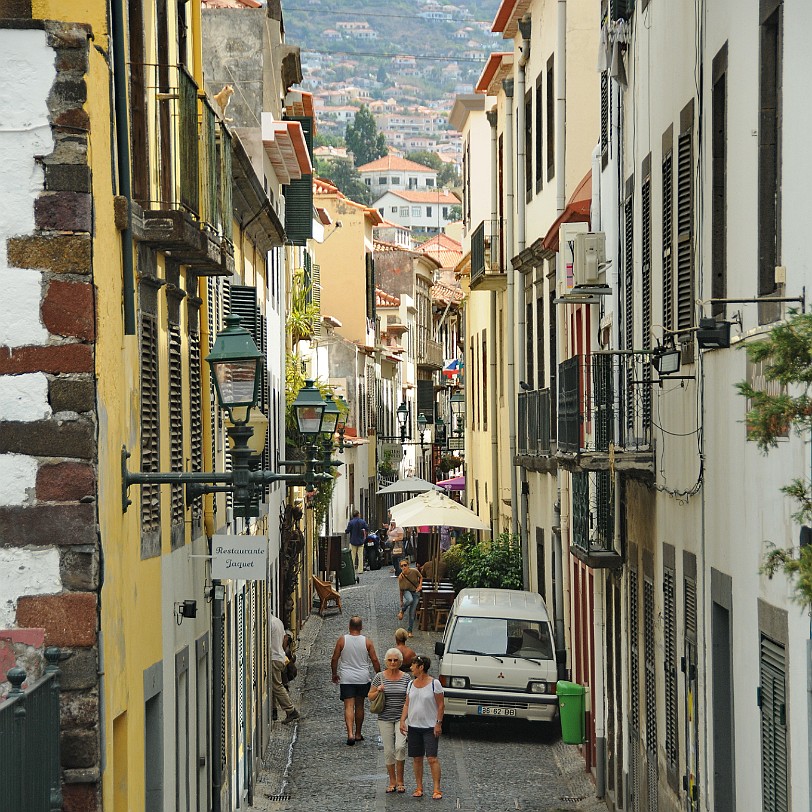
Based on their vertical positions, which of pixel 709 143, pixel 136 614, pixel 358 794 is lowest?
pixel 358 794

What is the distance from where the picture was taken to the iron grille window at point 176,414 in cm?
1188

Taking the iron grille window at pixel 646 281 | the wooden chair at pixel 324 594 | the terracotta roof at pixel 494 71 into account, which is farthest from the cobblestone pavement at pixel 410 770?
the terracotta roof at pixel 494 71

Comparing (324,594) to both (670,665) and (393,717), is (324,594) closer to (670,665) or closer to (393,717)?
(393,717)

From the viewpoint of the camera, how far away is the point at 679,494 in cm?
1230

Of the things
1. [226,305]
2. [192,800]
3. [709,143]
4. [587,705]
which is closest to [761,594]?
[709,143]

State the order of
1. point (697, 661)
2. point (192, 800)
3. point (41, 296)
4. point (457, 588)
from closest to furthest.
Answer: point (41, 296)
point (697, 661)
point (192, 800)
point (457, 588)

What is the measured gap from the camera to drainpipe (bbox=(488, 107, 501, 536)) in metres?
30.7

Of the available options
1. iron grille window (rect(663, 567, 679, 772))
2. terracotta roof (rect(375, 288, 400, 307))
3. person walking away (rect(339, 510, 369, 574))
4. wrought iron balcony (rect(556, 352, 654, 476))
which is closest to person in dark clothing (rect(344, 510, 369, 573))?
person walking away (rect(339, 510, 369, 574))

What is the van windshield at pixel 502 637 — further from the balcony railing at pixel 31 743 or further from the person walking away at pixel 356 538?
the person walking away at pixel 356 538

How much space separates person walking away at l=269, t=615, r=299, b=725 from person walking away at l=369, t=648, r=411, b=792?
4.17 m

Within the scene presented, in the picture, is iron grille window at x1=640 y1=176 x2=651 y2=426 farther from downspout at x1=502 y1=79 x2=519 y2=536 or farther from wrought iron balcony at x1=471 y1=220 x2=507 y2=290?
wrought iron balcony at x1=471 y1=220 x2=507 y2=290

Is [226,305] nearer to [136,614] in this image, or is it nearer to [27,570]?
[136,614]

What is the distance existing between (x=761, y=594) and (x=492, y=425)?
2338 centimetres

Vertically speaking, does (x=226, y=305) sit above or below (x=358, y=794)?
above
